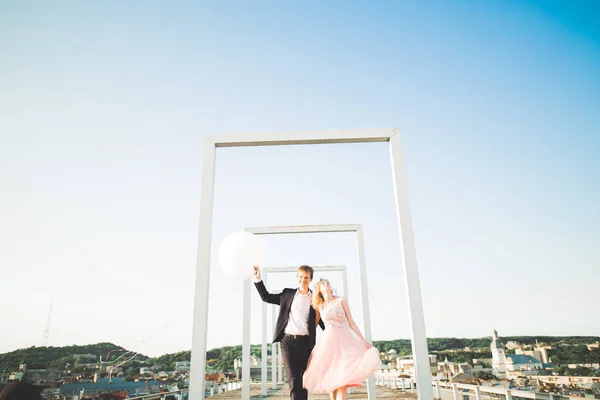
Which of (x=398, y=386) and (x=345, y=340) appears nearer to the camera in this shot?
(x=345, y=340)

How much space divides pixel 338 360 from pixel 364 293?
3.50 m

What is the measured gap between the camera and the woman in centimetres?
366

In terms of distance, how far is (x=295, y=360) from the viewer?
143 inches

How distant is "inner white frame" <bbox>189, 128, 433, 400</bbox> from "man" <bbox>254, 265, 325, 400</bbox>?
95 cm

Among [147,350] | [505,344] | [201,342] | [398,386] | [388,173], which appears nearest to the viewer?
[201,342]

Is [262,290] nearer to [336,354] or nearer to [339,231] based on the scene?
[336,354]

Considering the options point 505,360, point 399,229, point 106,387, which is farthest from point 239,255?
point 505,360

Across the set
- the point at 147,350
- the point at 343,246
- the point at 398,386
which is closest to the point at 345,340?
the point at 147,350

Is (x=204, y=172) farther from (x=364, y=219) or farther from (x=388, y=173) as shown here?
(x=364, y=219)

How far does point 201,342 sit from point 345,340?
171 centimetres

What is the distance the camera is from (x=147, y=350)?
383cm

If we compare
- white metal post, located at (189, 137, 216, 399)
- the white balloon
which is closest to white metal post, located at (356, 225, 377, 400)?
the white balloon

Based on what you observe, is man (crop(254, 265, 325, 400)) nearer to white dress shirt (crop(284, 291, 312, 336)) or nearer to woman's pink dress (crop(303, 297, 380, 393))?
white dress shirt (crop(284, 291, 312, 336))

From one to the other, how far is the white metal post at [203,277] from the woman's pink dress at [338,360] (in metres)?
1.32
